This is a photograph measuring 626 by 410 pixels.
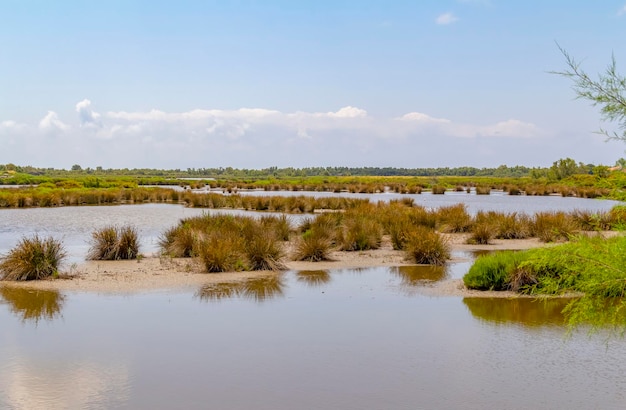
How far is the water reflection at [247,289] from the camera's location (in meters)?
13.3

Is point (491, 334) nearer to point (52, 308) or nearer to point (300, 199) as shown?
point (52, 308)

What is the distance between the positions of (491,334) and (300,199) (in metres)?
29.8

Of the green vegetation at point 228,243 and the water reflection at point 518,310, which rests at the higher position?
the green vegetation at point 228,243

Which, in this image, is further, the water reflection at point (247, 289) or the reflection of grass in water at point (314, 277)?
the reflection of grass in water at point (314, 277)

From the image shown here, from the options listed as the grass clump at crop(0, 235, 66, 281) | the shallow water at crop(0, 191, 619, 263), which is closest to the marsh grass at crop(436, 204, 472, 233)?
the shallow water at crop(0, 191, 619, 263)

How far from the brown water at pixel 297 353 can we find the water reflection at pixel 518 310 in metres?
0.04

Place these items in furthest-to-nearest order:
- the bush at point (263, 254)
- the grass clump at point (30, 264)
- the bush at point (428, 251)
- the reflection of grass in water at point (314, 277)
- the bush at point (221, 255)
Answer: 1. the bush at point (428, 251)
2. the bush at point (263, 254)
3. the bush at point (221, 255)
4. the reflection of grass in water at point (314, 277)
5. the grass clump at point (30, 264)

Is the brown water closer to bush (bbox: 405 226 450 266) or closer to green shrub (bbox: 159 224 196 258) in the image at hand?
bush (bbox: 405 226 450 266)

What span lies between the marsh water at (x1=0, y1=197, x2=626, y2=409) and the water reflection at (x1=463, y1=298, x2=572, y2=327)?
0.16 ft

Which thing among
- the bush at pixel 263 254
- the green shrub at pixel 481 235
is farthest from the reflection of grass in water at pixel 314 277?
the green shrub at pixel 481 235

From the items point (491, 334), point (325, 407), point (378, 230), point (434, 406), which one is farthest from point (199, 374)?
point (378, 230)

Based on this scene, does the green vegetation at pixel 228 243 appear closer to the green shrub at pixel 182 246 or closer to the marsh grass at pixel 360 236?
the green shrub at pixel 182 246

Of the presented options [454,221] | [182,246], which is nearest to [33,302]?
[182,246]

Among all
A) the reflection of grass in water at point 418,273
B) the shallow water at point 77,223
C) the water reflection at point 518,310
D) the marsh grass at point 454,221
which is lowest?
the water reflection at point 518,310
